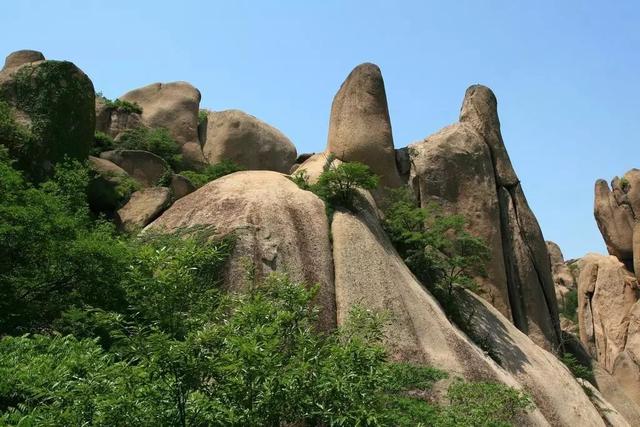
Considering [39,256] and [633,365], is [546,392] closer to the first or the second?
[39,256]

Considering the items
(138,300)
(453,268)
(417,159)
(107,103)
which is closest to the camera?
(138,300)

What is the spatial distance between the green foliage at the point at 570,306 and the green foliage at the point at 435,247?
42358 mm

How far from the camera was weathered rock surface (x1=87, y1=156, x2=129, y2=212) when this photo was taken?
23.2 m

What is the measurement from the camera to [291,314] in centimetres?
1075

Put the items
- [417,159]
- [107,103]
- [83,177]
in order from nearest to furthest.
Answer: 1. [83,177]
2. [417,159]
3. [107,103]

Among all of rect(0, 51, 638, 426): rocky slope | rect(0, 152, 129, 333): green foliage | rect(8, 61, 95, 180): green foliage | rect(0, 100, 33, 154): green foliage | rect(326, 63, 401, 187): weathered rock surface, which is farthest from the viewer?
rect(326, 63, 401, 187): weathered rock surface

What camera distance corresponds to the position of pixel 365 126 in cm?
2655

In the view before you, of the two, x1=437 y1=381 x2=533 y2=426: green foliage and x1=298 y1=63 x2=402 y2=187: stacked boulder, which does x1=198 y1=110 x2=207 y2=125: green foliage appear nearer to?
x1=298 y1=63 x2=402 y2=187: stacked boulder

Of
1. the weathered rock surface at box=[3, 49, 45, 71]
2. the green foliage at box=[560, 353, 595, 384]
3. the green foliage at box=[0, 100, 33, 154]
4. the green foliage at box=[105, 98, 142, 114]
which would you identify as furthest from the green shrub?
the green foliage at box=[560, 353, 595, 384]

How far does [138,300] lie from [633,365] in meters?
32.3

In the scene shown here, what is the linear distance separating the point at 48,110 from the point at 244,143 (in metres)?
14.1

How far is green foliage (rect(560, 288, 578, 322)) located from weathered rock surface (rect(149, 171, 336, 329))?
157ft

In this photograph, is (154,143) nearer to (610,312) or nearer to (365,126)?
(365,126)

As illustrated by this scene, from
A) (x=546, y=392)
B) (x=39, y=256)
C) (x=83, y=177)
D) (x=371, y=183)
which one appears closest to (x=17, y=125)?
(x=83, y=177)
